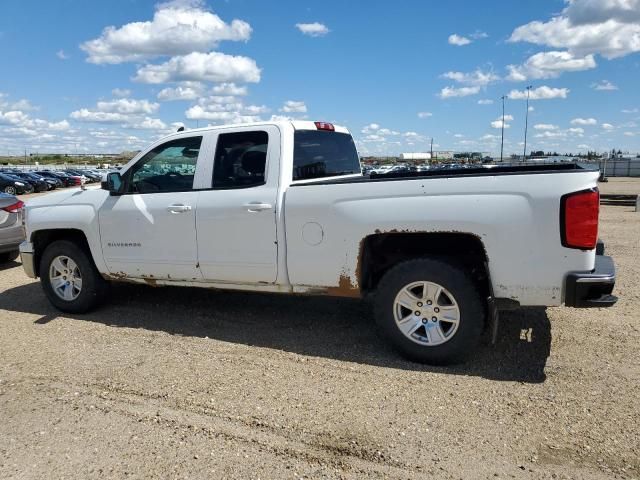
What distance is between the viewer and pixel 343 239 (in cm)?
441

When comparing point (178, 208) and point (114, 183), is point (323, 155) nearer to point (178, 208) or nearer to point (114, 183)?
point (178, 208)

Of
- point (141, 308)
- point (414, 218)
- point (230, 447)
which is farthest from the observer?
point (141, 308)

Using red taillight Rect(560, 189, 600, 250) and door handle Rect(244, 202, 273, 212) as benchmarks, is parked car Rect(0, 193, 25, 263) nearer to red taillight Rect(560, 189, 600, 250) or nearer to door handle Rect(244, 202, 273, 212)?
door handle Rect(244, 202, 273, 212)

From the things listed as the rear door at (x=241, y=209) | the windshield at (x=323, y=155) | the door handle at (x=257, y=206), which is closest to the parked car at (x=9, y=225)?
the rear door at (x=241, y=209)

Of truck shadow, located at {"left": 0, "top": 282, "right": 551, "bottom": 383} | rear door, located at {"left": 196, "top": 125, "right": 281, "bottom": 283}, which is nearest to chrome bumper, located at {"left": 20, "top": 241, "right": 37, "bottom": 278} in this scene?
truck shadow, located at {"left": 0, "top": 282, "right": 551, "bottom": 383}

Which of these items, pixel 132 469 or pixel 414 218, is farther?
pixel 414 218

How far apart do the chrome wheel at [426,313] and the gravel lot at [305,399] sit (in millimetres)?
267

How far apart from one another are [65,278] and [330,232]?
3328 millimetres

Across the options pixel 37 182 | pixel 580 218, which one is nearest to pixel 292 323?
pixel 580 218

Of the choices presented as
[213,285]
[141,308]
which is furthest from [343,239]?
[141,308]

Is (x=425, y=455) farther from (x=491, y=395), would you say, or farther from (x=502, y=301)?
(x=502, y=301)

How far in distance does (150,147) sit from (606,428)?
459 centimetres

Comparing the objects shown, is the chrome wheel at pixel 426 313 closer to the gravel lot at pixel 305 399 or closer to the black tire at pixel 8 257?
the gravel lot at pixel 305 399

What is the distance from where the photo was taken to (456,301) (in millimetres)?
4098
